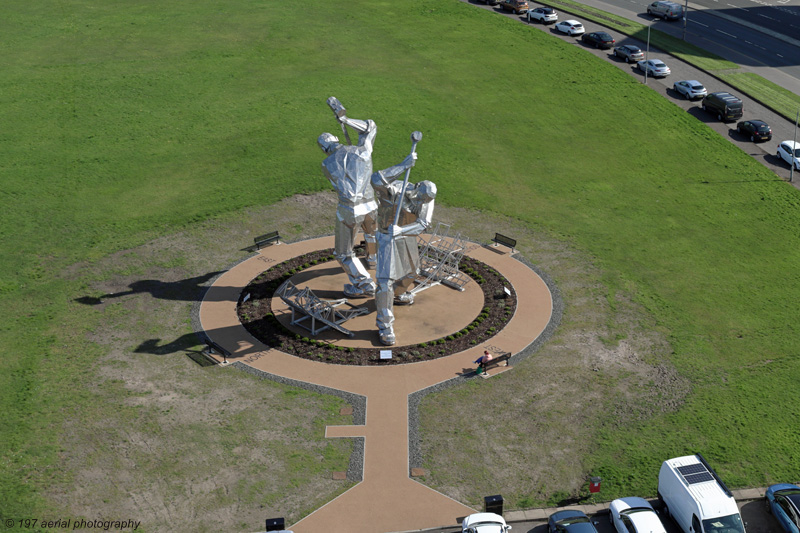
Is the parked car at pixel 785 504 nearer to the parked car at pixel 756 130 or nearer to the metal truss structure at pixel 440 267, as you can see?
the metal truss structure at pixel 440 267

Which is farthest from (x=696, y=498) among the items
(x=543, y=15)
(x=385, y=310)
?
(x=543, y=15)

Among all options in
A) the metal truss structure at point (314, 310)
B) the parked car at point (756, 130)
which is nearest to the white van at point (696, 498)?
the metal truss structure at point (314, 310)

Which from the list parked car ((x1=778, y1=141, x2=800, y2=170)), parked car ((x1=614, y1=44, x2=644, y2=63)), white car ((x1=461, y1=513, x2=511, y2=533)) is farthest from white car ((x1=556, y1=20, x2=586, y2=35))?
white car ((x1=461, y1=513, x2=511, y2=533))

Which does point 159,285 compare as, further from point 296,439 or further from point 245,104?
point 245,104

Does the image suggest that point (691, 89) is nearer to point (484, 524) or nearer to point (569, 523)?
point (569, 523)

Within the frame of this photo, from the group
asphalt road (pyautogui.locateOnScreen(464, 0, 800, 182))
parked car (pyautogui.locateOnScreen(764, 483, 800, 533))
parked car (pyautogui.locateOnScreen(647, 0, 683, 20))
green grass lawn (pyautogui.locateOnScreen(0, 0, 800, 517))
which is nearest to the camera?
parked car (pyautogui.locateOnScreen(764, 483, 800, 533))

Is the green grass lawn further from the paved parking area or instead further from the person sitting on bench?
the person sitting on bench

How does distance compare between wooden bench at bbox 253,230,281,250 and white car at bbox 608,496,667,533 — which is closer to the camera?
white car at bbox 608,496,667,533
